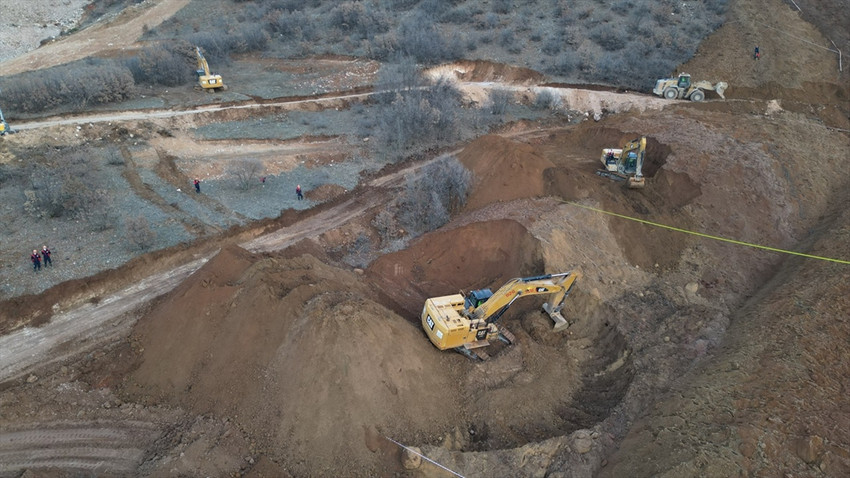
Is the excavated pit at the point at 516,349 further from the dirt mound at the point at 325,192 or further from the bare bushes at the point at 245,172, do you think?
the bare bushes at the point at 245,172

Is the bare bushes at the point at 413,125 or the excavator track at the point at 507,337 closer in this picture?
the excavator track at the point at 507,337

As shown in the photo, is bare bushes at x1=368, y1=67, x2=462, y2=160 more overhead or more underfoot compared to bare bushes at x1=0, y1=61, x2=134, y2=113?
more underfoot

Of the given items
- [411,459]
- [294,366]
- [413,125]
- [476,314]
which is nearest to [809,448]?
[476,314]

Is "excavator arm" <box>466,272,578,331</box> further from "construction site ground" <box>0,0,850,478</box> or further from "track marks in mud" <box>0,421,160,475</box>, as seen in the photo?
"track marks in mud" <box>0,421,160,475</box>

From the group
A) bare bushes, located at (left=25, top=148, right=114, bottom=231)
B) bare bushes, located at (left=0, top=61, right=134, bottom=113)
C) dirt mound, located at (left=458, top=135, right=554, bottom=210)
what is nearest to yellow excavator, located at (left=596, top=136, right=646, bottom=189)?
dirt mound, located at (left=458, top=135, right=554, bottom=210)

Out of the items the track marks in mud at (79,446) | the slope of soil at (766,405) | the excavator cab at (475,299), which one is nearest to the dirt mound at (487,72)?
the slope of soil at (766,405)

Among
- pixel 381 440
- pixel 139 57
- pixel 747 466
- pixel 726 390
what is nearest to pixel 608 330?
pixel 726 390
